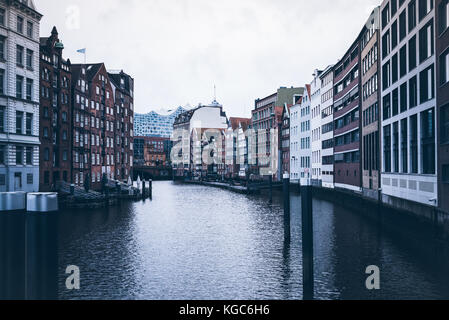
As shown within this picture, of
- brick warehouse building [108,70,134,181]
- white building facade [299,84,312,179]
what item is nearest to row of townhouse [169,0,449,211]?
white building facade [299,84,312,179]

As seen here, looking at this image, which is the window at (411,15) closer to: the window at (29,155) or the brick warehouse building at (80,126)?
the window at (29,155)

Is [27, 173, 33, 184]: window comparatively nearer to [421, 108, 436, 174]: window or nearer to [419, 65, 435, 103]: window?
[421, 108, 436, 174]: window

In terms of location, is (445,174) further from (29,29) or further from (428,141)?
(29,29)

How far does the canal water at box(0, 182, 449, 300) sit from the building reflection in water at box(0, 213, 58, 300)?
0.03 feet

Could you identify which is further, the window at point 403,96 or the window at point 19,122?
the window at point 19,122

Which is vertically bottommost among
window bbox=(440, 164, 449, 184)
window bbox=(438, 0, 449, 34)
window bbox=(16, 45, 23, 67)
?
window bbox=(440, 164, 449, 184)

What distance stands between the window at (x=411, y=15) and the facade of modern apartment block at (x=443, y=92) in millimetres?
6430

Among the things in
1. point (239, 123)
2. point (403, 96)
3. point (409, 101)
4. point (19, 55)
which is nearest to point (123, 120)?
point (239, 123)

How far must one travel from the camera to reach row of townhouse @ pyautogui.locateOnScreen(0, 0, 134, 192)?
3972cm

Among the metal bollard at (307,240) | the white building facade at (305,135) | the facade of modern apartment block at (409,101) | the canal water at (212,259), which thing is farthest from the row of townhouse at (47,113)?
the white building facade at (305,135)

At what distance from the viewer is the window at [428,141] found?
2919 cm

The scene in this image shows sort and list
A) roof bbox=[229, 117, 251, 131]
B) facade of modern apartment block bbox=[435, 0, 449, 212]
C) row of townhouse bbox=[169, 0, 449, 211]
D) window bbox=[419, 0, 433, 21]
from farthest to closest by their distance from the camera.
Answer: roof bbox=[229, 117, 251, 131] < window bbox=[419, 0, 433, 21] < row of townhouse bbox=[169, 0, 449, 211] < facade of modern apartment block bbox=[435, 0, 449, 212]
